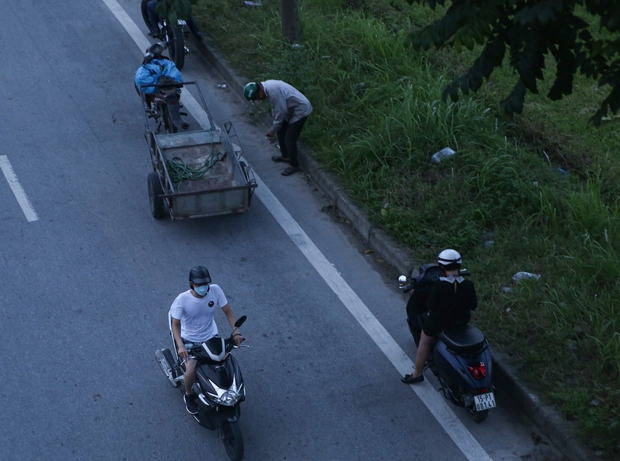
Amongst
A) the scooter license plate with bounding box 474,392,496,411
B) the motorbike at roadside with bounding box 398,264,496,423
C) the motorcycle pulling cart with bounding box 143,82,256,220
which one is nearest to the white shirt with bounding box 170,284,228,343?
the motorbike at roadside with bounding box 398,264,496,423

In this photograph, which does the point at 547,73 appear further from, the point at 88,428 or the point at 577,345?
the point at 88,428

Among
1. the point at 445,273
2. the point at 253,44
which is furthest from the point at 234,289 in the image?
the point at 253,44

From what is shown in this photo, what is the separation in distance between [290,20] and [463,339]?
25.5 ft

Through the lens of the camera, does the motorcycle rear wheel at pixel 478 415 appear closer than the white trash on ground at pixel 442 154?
Yes

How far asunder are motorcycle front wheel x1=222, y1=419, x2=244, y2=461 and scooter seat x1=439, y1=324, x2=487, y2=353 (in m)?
1.95

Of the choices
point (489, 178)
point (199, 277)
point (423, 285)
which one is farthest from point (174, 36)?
point (423, 285)

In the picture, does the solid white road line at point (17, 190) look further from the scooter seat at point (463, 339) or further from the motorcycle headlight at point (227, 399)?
the scooter seat at point (463, 339)

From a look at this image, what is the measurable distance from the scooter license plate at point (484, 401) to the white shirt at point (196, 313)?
91.0 inches

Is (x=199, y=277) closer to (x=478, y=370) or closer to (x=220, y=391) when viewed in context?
(x=220, y=391)

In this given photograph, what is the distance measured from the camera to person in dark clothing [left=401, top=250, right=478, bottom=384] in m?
6.59

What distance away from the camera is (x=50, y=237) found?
30.1 feet

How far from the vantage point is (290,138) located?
1053 centimetres

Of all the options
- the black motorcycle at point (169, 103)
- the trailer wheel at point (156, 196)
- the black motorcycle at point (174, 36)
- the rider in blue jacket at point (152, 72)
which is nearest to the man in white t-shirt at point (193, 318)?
the trailer wheel at point (156, 196)

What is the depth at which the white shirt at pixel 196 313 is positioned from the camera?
21.4 ft
